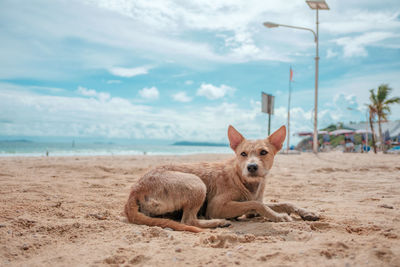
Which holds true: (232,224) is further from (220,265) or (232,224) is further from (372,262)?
(372,262)

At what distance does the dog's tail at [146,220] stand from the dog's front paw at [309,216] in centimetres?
155

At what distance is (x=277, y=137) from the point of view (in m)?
4.61

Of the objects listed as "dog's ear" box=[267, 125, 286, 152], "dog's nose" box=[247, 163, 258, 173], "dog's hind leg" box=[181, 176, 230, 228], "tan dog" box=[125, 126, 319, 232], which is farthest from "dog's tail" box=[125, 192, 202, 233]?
"dog's ear" box=[267, 125, 286, 152]

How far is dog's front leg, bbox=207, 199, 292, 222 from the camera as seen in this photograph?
4.08 metres

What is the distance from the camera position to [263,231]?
3.50 metres

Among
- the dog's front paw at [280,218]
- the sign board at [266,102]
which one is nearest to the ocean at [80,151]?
the sign board at [266,102]

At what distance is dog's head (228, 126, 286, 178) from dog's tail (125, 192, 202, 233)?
3.72 feet

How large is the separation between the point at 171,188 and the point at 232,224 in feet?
3.22

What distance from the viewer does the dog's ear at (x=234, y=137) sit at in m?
4.70

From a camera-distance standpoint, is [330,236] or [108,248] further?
[330,236]

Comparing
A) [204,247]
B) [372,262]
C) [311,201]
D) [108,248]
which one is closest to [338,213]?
[311,201]

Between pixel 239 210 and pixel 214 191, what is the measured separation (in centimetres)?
53

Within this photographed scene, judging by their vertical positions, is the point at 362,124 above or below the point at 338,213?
above

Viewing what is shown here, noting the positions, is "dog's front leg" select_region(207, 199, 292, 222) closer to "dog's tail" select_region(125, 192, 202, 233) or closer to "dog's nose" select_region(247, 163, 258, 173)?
"dog's nose" select_region(247, 163, 258, 173)
